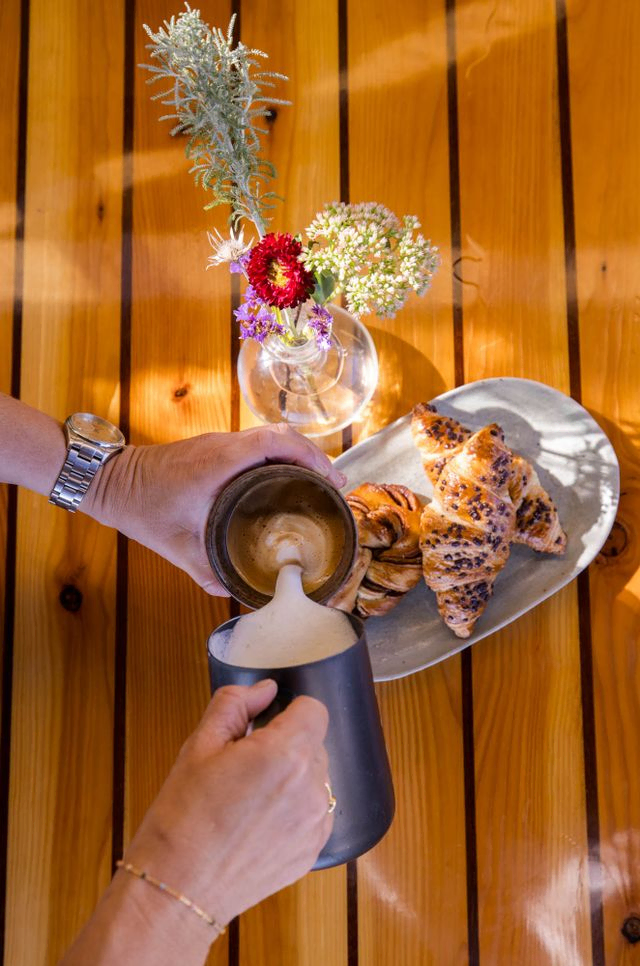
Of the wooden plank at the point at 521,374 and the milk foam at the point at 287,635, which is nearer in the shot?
the milk foam at the point at 287,635

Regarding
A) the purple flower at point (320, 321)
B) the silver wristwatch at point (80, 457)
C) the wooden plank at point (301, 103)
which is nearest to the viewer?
the purple flower at point (320, 321)

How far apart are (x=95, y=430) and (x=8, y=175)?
528mm

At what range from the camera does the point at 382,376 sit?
1.21m

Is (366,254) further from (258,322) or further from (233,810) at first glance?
(233,810)

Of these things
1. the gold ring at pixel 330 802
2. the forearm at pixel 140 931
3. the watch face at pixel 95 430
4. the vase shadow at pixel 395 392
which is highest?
the vase shadow at pixel 395 392

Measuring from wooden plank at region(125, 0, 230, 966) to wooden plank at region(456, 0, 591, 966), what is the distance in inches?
14.8

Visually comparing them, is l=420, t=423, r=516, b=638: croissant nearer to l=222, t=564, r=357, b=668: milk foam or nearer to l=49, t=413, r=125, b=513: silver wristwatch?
l=222, t=564, r=357, b=668: milk foam

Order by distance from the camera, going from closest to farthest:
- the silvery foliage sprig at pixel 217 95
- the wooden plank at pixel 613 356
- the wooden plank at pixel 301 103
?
the silvery foliage sprig at pixel 217 95 < the wooden plank at pixel 613 356 < the wooden plank at pixel 301 103

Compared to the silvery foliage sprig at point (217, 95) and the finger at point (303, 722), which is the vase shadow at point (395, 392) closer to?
the silvery foliage sprig at point (217, 95)

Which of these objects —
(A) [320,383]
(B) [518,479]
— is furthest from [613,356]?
(A) [320,383]

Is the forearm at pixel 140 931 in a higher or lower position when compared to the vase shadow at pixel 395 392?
lower

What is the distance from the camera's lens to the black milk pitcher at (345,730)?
70cm

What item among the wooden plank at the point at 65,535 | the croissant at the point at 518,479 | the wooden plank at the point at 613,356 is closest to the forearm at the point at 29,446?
the wooden plank at the point at 65,535

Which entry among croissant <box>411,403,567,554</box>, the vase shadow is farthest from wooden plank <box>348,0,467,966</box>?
croissant <box>411,403,567,554</box>
